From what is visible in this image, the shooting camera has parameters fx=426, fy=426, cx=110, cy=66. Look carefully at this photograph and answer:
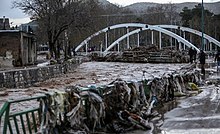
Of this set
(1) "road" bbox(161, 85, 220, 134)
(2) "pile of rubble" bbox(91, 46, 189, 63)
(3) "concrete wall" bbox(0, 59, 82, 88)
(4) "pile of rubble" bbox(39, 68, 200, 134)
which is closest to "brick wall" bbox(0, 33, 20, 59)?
(3) "concrete wall" bbox(0, 59, 82, 88)

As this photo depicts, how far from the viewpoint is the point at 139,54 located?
70312 millimetres

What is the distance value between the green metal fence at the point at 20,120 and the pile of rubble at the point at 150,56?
54.8m

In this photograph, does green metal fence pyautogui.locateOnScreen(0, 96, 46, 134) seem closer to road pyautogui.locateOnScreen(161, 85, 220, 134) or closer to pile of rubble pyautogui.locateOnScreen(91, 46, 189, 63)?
road pyautogui.locateOnScreen(161, 85, 220, 134)

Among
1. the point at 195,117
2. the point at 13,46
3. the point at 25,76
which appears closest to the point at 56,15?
the point at 13,46

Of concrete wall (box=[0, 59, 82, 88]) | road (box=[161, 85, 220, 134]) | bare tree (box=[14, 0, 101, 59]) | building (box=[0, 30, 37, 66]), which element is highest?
bare tree (box=[14, 0, 101, 59])

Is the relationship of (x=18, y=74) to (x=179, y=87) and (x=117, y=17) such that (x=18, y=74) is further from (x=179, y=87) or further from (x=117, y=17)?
(x=117, y=17)

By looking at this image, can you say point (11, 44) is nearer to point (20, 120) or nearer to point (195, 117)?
point (195, 117)

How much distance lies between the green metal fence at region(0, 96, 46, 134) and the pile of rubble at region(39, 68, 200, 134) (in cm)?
30

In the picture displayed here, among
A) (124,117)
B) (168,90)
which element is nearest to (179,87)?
(168,90)

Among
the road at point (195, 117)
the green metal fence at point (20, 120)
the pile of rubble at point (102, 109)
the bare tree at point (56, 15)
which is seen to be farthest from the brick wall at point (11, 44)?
the green metal fence at point (20, 120)

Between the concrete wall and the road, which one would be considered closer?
the road

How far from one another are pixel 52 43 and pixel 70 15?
388 centimetres

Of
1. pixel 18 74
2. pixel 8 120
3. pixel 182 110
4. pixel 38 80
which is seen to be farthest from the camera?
pixel 38 80

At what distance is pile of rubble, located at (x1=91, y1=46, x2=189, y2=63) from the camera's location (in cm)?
6544
